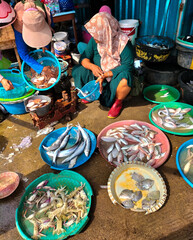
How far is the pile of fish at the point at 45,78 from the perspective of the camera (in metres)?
3.15

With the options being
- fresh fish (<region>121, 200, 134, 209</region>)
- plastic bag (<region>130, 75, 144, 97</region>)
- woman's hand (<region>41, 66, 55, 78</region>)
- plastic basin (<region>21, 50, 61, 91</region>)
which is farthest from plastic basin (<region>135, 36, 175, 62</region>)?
fresh fish (<region>121, 200, 134, 209</region>)

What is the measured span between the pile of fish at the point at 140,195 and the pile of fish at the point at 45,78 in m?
2.09

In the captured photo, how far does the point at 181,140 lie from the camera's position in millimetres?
2916

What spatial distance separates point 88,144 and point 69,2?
13.1 ft

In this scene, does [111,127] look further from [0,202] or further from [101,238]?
[0,202]

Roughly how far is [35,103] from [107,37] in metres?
1.70

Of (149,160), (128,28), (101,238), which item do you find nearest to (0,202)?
(101,238)

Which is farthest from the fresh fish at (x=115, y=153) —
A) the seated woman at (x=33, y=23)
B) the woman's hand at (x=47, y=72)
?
the seated woman at (x=33, y=23)

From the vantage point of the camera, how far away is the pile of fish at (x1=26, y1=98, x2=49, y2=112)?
10.1 feet

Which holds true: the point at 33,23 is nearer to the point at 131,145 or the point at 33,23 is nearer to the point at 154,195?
the point at 131,145

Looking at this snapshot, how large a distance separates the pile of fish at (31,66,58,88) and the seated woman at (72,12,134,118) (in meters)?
0.61

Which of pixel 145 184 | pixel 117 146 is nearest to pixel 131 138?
pixel 117 146

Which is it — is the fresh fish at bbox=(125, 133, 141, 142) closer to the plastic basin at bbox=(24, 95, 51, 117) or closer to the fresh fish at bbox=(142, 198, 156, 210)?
the fresh fish at bbox=(142, 198, 156, 210)

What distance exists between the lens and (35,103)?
318cm
